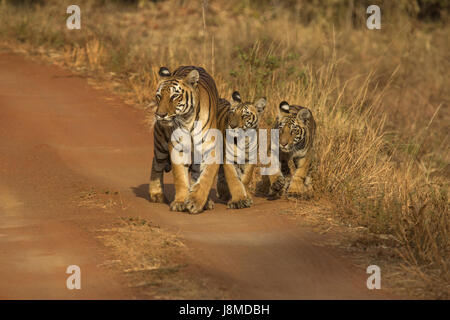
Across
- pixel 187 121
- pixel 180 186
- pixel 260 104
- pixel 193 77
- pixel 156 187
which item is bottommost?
pixel 156 187

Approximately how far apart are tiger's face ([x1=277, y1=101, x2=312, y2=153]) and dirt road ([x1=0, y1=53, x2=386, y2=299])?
0.59 m

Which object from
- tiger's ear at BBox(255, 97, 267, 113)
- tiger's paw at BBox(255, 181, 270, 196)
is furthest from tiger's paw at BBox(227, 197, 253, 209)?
tiger's ear at BBox(255, 97, 267, 113)

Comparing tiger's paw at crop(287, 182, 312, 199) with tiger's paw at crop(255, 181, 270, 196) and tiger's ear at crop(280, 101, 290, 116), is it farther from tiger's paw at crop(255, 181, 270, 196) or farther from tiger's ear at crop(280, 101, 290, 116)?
tiger's ear at crop(280, 101, 290, 116)

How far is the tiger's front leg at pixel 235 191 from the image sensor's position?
283 inches

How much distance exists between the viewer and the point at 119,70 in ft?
44.1

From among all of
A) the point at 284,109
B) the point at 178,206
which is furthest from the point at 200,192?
the point at 284,109

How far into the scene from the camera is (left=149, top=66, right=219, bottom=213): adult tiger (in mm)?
6848

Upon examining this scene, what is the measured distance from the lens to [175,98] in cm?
685

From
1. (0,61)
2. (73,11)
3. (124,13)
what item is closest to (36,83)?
(0,61)

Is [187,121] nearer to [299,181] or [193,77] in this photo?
[193,77]

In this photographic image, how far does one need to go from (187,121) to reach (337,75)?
6.79 metres

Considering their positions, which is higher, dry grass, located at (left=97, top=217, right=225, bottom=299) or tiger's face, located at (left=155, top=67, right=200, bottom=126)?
tiger's face, located at (left=155, top=67, right=200, bottom=126)

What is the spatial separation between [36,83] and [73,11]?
380 centimetres

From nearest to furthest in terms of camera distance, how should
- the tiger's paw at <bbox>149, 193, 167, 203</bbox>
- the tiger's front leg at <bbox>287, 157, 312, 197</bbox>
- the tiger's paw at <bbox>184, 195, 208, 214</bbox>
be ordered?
the tiger's paw at <bbox>184, 195, 208, 214</bbox>
the tiger's front leg at <bbox>287, 157, 312, 197</bbox>
the tiger's paw at <bbox>149, 193, 167, 203</bbox>
